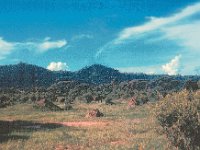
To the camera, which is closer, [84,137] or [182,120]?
[182,120]

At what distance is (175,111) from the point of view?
90.0ft

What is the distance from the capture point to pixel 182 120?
2686 cm

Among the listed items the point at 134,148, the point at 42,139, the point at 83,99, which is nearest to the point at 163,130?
the point at 134,148

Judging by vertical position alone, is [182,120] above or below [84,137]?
above

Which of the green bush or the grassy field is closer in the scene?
the green bush

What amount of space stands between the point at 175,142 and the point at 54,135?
16.5 metres

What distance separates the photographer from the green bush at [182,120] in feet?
88.1

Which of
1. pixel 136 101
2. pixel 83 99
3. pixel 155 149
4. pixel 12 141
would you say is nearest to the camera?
pixel 155 149

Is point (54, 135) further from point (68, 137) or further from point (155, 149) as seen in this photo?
point (155, 149)

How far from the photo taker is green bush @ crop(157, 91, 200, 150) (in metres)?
26.8

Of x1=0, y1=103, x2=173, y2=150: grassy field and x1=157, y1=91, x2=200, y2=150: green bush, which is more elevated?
x1=157, y1=91, x2=200, y2=150: green bush

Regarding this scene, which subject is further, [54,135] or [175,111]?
[54,135]

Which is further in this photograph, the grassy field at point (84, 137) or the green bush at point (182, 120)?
the grassy field at point (84, 137)

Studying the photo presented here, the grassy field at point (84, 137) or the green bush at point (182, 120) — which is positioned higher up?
the green bush at point (182, 120)
